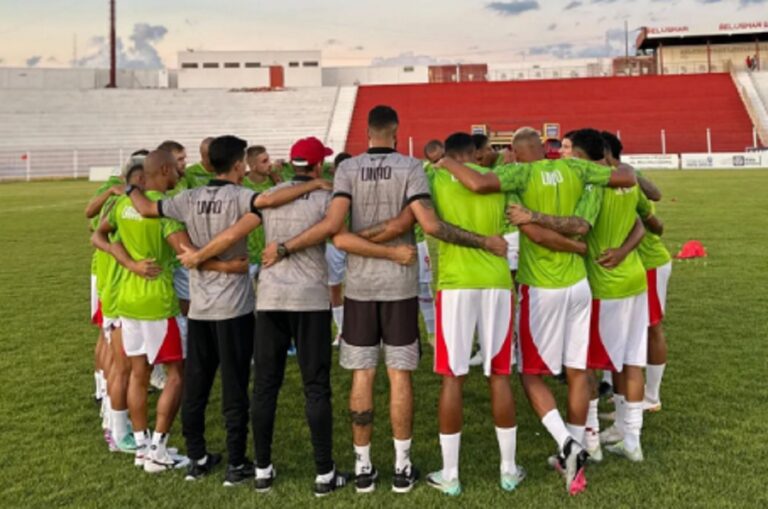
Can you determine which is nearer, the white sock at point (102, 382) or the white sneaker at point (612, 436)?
the white sneaker at point (612, 436)

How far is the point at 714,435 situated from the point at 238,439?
3345 mm

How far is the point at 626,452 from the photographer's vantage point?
175 inches

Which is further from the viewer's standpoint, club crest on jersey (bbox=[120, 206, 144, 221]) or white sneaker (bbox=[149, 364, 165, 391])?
white sneaker (bbox=[149, 364, 165, 391])

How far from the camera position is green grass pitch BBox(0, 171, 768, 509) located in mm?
3961

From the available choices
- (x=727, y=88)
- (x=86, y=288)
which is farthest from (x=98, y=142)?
(x=727, y=88)

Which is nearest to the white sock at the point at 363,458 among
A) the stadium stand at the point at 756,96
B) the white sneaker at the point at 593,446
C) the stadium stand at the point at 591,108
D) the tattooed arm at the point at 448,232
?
the tattooed arm at the point at 448,232

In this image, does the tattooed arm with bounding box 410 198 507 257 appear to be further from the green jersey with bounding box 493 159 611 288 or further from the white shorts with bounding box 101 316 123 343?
the white shorts with bounding box 101 316 123 343

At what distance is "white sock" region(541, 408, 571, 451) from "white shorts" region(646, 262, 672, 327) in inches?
56.5

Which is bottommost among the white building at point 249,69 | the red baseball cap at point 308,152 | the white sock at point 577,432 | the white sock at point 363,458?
the white sock at point 363,458

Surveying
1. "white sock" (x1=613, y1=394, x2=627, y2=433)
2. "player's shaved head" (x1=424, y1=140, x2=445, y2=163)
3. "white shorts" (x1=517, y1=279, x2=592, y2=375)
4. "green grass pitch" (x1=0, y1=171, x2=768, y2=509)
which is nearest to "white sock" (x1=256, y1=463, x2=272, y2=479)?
"green grass pitch" (x1=0, y1=171, x2=768, y2=509)

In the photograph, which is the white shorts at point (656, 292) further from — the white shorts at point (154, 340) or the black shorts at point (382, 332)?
the white shorts at point (154, 340)

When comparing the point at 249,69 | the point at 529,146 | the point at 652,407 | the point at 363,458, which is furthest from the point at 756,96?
the point at 363,458

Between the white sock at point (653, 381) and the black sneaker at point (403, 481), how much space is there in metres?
2.30

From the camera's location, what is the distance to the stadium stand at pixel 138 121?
48250 millimetres
